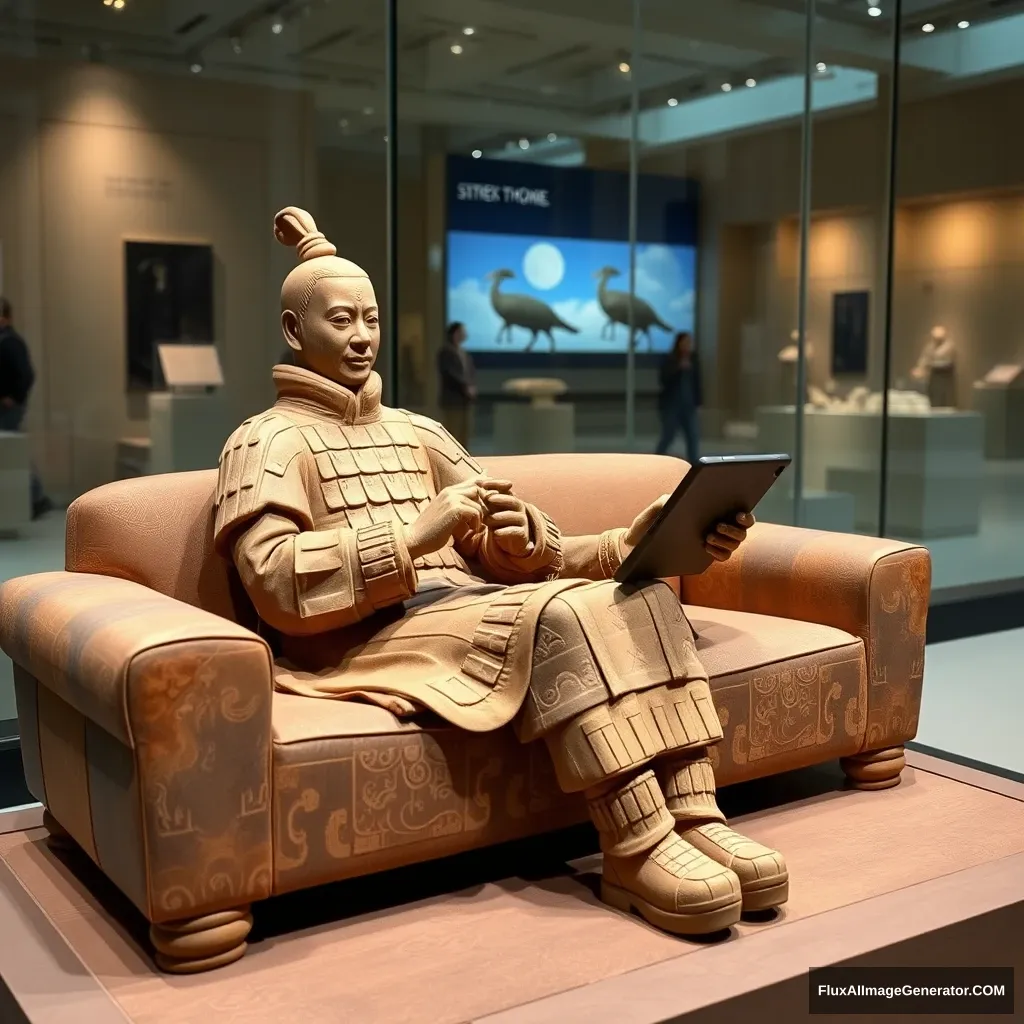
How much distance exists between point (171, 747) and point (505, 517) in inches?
32.9

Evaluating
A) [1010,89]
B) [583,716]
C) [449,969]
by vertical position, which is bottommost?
[449,969]

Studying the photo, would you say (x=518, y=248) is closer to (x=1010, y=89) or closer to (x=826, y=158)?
(x=826, y=158)

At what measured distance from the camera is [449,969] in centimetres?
191

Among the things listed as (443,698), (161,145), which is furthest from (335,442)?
(161,145)

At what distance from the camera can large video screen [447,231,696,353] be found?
4.79 metres

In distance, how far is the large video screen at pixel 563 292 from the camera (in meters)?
4.79

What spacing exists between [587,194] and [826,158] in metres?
1.15

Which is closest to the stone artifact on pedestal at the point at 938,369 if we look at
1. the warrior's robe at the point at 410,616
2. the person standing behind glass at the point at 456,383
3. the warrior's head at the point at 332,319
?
the person standing behind glass at the point at 456,383

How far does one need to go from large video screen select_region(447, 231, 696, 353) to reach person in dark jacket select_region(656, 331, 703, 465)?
7cm

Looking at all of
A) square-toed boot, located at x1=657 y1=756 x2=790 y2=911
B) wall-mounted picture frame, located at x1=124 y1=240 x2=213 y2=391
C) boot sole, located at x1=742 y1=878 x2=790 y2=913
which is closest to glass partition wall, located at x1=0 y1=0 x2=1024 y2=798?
wall-mounted picture frame, located at x1=124 y1=240 x2=213 y2=391

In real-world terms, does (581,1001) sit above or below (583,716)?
below

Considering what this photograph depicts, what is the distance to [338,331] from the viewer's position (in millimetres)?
2428

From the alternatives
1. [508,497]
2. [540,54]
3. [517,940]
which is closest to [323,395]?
[508,497]

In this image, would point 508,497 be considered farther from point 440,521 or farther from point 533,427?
point 533,427
